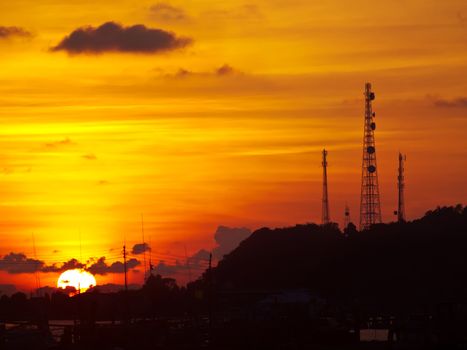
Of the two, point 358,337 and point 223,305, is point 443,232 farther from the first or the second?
point 358,337

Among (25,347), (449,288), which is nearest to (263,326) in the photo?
(25,347)

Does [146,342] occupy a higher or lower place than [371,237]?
lower

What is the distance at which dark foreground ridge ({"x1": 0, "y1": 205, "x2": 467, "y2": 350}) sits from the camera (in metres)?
99.6

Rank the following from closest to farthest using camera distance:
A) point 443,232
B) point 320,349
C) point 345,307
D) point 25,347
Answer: point 320,349, point 25,347, point 345,307, point 443,232

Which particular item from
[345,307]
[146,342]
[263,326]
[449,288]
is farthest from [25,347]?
[449,288]

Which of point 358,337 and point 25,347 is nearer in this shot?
point 358,337

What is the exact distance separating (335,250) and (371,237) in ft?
27.2

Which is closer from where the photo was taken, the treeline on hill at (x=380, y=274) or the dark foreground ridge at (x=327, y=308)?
the dark foreground ridge at (x=327, y=308)

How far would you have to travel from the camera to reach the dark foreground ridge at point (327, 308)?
9962 centimetres

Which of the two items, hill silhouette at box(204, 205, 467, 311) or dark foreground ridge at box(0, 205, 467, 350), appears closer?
dark foreground ridge at box(0, 205, 467, 350)

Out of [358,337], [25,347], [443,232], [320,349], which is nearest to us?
[320,349]

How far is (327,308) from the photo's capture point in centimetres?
14488

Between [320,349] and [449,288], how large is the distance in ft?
252

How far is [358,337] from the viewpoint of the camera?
331ft
